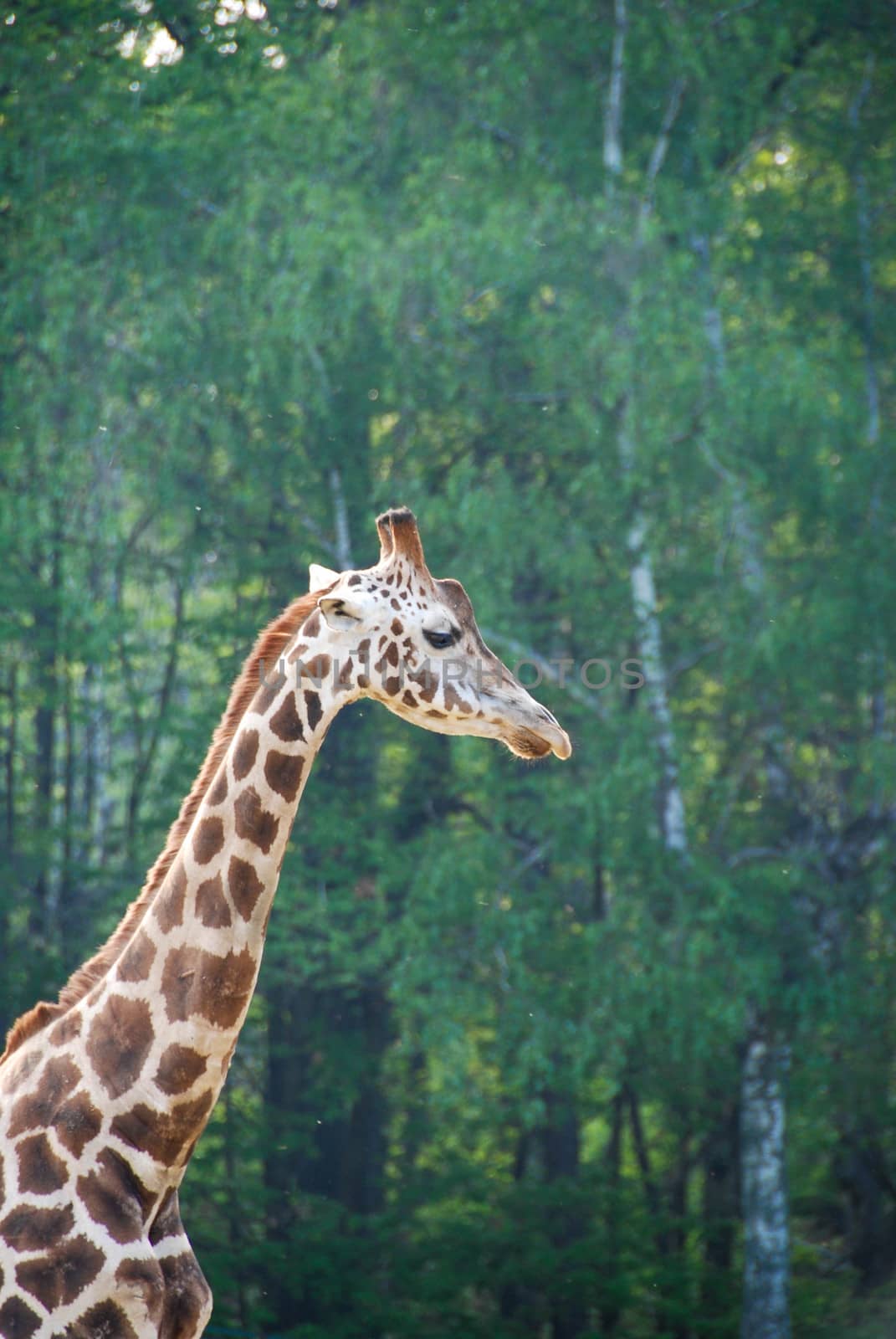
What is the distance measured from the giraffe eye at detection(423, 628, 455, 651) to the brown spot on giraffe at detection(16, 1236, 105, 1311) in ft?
4.84

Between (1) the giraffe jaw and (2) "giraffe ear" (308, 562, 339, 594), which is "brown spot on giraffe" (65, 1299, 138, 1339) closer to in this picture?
(1) the giraffe jaw

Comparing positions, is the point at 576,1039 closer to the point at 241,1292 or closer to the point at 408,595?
the point at 241,1292

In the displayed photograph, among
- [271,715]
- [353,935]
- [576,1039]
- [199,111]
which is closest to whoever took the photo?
[271,715]

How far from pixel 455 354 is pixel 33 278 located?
120 inches

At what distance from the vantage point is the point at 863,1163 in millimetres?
9039

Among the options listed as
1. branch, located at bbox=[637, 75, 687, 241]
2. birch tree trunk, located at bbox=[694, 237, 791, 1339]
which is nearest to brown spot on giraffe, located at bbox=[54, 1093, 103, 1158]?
birch tree trunk, located at bbox=[694, 237, 791, 1339]

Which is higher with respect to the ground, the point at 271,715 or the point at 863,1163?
the point at 271,715

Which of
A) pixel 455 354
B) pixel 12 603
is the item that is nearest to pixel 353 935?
pixel 12 603

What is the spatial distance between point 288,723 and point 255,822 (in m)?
0.23

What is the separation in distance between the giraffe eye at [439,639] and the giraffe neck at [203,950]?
22 cm

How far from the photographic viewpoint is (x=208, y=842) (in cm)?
304

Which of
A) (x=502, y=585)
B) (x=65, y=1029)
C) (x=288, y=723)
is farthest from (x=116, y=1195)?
(x=502, y=585)

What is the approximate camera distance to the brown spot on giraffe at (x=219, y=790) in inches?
120

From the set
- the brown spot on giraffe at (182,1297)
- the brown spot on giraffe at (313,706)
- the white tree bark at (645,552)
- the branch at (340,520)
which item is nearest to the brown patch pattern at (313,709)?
the brown spot on giraffe at (313,706)
